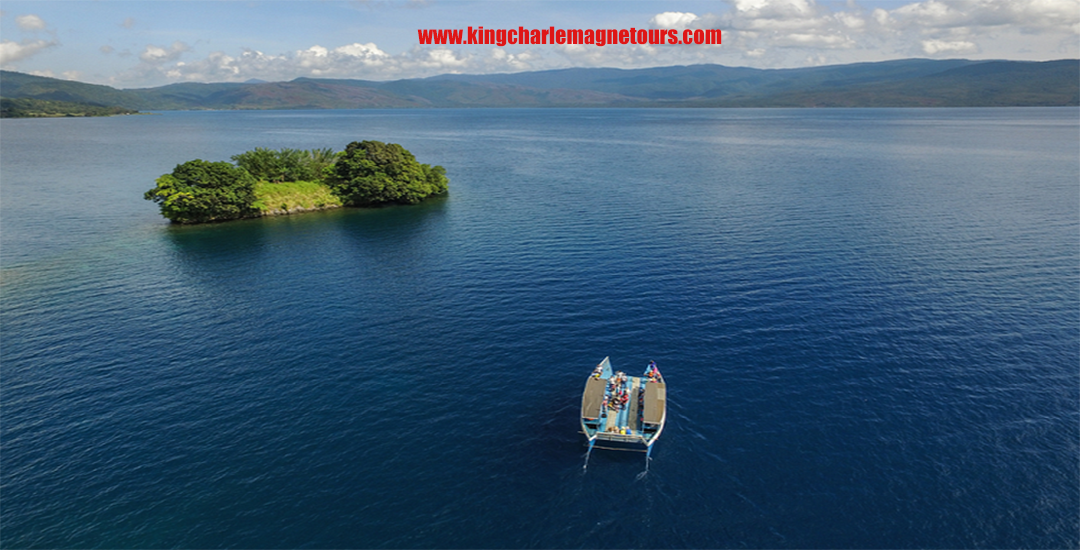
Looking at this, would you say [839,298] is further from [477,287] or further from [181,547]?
[181,547]

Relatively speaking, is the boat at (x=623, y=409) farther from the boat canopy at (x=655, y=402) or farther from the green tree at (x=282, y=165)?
the green tree at (x=282, y=165)

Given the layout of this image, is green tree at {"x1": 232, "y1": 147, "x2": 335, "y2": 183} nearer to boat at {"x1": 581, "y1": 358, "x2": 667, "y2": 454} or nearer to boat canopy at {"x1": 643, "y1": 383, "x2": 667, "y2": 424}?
boat at {"x1": 581, "y1": 358, "x2": 667, "y2": 454}

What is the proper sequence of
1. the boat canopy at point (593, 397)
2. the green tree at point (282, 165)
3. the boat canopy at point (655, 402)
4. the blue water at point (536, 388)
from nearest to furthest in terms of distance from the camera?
the blue water at point (536, 388), the boat canopy at point (655, 402), the boat canopy at point (593, 397), the green tree at point (282, 165)

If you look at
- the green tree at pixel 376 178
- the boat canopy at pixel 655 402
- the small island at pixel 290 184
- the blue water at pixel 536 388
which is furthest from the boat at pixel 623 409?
the small island at pixel 290 184

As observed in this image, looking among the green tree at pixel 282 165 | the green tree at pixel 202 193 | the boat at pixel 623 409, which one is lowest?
the boat at pixel 623 409

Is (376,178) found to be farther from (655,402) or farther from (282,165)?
(655,402)

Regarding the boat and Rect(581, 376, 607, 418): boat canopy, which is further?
Rect(581, 376, 607, 418): boat canopy

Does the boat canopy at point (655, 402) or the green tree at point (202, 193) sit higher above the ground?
the green tree at point (202, 193)

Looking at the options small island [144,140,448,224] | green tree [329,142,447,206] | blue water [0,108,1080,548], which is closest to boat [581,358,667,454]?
blue water [0,108,1080,548]
